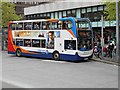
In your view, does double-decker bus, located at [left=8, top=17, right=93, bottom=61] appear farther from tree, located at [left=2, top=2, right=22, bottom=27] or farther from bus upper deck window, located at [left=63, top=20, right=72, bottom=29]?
tree, located at [left=2, top=2, right=22, bottom=27]

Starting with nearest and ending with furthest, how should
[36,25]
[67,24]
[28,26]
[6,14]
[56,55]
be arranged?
1. [67,24]
2. [56,55]
3. [36,25]
4. [28,26]
5. [6,14]

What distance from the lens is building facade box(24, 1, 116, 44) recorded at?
4238 cm

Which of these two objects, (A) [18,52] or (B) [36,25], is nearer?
(B) [36,25]

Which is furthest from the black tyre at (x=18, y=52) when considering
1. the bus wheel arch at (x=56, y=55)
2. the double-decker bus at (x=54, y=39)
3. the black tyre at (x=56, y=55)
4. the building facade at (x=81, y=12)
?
the building facade at (x=81, y=12)

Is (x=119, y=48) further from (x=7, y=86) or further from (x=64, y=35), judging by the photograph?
(x=7, y=86)

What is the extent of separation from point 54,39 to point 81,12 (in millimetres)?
25127

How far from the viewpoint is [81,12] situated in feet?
155

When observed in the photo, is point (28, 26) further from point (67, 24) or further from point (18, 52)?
point (67, 24)

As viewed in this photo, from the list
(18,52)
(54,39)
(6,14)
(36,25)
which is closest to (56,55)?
(54,39)

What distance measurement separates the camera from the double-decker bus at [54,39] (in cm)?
2144

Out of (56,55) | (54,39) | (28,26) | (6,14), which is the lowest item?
(56,55)

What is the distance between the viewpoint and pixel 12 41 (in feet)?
88.5

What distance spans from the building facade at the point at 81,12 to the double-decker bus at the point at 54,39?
50.1 feet

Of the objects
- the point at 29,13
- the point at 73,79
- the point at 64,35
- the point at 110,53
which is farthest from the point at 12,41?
the point at 29,13
